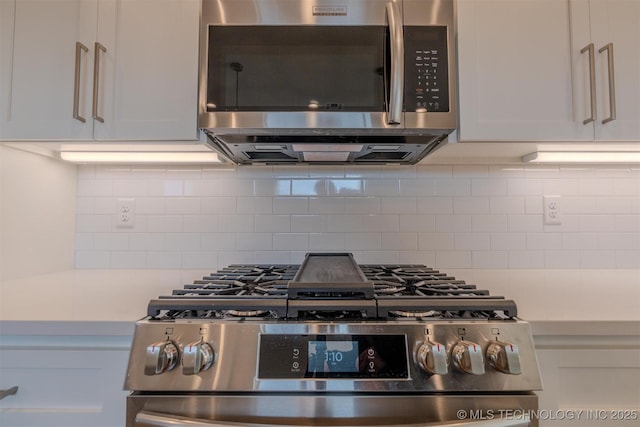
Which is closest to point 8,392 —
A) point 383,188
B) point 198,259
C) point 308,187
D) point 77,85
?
point 198,259

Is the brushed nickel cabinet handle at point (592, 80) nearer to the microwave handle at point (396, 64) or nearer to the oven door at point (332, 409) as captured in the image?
the microwave handle at point (396, 64)

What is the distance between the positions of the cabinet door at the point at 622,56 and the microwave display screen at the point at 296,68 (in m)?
0.65

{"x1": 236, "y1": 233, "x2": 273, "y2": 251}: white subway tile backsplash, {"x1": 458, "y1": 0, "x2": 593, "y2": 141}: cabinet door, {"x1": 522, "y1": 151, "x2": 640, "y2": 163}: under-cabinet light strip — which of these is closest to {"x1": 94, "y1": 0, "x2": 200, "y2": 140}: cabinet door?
{"x1": 236, "y1": 233, "x2": 273, "y2": 251}: white subway tile backsplash

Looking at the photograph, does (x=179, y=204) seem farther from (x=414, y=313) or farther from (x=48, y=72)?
(x=414, y=313)

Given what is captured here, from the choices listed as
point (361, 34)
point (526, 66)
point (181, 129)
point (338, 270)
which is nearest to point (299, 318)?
point (338, 270)

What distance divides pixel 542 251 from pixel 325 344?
1134 millimetres

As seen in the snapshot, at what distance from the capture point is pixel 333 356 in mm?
663

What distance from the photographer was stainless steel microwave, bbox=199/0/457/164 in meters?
0.97

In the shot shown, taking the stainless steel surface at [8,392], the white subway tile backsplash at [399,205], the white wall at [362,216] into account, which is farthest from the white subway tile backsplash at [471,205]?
→ the stainless steel surface at [8,392]

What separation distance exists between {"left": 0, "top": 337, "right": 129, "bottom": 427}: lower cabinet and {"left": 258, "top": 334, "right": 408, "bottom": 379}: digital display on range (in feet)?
1.20

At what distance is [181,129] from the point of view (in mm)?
992

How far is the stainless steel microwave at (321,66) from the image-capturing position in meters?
0.97

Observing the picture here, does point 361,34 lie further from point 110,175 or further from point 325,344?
point 110,175

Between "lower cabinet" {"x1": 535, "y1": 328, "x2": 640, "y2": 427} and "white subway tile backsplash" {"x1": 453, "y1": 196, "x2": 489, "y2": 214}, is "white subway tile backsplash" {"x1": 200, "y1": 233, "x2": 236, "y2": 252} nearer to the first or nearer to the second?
"white subway tile backsplash" {"x1": 453, "y1": 196, "x2": 489, "y2": 214}
